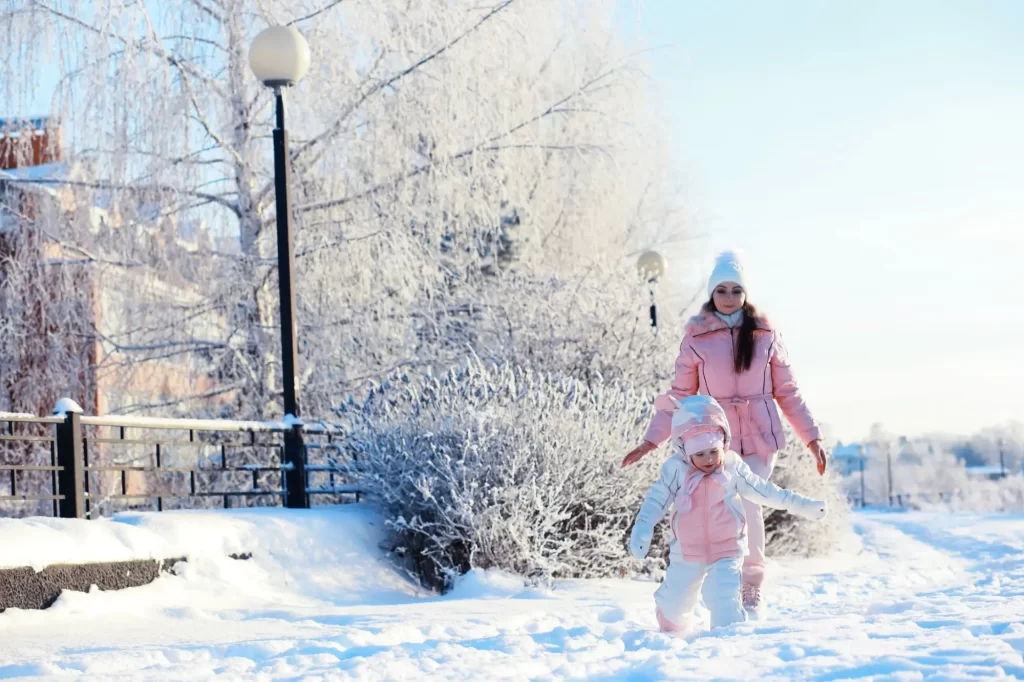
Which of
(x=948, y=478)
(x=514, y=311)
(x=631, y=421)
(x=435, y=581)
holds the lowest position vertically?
(x=948, y=478)

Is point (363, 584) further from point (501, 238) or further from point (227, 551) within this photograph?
point (501, 238)

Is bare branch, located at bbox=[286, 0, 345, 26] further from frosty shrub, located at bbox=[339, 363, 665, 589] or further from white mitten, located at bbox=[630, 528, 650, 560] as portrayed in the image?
white mitten, located at bbox=[630, 528, 650, 560]

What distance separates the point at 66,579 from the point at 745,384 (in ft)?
12.6

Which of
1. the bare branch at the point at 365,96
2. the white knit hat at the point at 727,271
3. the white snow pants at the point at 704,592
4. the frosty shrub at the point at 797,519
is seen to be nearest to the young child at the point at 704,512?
the white snow pants at the point at 704,592

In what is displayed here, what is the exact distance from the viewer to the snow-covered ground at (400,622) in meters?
4.66

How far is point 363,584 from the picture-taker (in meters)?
9.01

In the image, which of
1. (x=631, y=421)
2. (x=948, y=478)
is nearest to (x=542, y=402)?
(x=631, y=421)

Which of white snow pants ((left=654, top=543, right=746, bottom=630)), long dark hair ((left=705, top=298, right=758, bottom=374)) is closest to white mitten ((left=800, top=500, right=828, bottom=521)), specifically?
white snow pants ((left=654, top=543, right=746, bottom=630))

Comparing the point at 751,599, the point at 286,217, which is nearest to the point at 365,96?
the point at 286,217

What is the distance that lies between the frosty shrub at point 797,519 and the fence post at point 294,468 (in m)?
4.80

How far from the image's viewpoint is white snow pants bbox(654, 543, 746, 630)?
18.5 ft

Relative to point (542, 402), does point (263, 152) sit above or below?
above

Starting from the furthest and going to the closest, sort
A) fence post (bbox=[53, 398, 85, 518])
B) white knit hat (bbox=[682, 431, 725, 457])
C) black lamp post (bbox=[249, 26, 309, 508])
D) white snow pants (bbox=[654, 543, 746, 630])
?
black lamp post (bbox=[249, 26, 309, 508])
fence post (bbox=[53, 398, 85, 518])
white knit hat (bbox=[682, 431, 725, 457])
white snow pants (bbox=[654, 543, 746, 630])

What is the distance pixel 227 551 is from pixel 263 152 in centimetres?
601
